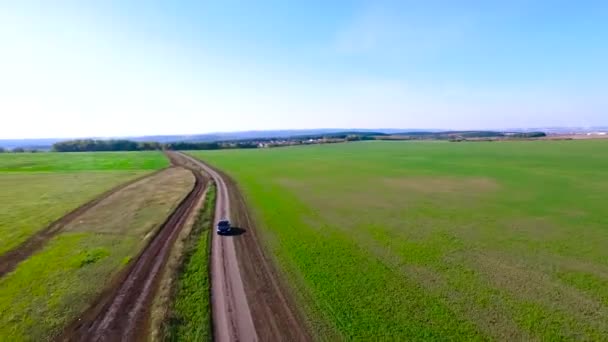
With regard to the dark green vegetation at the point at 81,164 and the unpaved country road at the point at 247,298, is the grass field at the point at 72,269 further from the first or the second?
the dark green vegetation at the point at 81,164

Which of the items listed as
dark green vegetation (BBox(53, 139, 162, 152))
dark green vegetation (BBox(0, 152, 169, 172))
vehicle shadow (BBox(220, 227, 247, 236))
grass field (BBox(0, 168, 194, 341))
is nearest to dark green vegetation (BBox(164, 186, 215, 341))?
vehicle shadow (BBox(220, 227, 247, 236))

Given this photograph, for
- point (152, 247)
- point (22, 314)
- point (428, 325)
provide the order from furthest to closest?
1. point (152, 247)
2. point (22, 314)
3. point (428, 325)

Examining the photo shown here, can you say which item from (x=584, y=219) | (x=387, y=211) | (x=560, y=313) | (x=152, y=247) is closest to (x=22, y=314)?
(x=152, y=247)

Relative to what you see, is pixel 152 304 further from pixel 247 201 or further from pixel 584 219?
pixel 584 219

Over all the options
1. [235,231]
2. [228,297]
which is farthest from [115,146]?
[228,297]

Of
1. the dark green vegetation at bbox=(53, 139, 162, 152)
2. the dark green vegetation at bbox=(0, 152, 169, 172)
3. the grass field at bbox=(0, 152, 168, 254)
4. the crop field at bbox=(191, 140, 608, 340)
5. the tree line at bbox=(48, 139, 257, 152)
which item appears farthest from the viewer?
the dark green vegetation at bbox=(53, 139, 162, 152)

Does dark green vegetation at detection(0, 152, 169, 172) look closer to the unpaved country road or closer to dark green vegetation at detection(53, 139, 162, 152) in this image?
the unpaved country road
